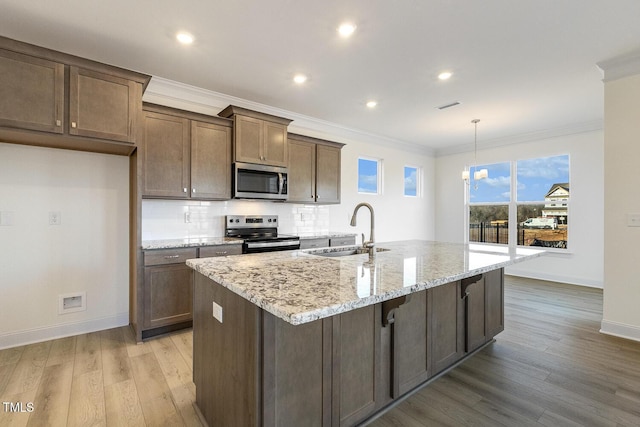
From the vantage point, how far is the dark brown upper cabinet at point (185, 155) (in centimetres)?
296

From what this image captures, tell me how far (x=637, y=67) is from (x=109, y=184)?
515 cm

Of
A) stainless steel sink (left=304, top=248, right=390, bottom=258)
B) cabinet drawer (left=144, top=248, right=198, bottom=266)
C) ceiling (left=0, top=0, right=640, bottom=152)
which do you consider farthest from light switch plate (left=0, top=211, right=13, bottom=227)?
stainless steel sink (left=304, top=248, right=390, bottom=258)

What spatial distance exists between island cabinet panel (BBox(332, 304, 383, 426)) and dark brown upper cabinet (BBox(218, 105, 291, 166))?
2498 millimetres

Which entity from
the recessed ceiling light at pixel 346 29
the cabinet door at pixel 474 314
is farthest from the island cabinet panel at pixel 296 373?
the recessed ceiling light at pixel 346 29

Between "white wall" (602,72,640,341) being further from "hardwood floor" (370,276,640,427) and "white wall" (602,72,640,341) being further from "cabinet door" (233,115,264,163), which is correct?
"cabinet door" (233,115,264,163)

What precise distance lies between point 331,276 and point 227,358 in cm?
62

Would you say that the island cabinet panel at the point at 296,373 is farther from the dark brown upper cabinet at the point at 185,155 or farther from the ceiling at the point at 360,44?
the dark brown upper cabinet at the point at 185,155

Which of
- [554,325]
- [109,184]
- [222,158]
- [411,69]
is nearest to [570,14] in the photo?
[411,69]

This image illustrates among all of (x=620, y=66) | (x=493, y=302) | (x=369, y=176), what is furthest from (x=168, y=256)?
(x=620, y=66)

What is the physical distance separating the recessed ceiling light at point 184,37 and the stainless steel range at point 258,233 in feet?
6.31

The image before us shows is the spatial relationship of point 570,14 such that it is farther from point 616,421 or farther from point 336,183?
point 336,183

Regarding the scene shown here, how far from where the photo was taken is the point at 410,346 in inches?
74.5

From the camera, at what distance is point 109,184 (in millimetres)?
3074

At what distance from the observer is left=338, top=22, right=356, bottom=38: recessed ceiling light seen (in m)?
2.30
